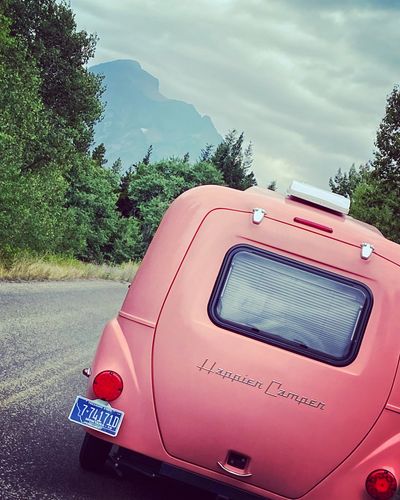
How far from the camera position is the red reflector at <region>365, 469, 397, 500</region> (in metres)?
4.27

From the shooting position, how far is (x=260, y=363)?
4.22 m

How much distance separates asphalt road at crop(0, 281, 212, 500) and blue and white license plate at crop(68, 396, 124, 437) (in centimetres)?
53

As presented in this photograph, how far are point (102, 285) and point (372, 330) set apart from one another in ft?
57.8

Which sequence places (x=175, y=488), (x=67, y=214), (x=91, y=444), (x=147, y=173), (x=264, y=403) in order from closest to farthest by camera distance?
1. (x=264, y=403)
2. (x=91, y=444)
3. (x=175, y=488)
4. (x=67, y=214)
5. (x=147, y=173)

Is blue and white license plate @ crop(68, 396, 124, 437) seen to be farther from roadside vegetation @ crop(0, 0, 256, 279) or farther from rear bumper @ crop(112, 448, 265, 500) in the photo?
roadside vegetation @ crop(0, 0, 256, 279)

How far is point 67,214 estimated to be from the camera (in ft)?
97.7

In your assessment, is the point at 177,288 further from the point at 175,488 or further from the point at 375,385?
the point at 175,488

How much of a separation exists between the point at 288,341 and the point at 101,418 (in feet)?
4.05

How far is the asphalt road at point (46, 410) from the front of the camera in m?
4.68

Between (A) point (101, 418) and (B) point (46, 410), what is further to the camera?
(B) point (46, 410)

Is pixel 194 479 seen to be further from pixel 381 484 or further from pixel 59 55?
pixel 59 55

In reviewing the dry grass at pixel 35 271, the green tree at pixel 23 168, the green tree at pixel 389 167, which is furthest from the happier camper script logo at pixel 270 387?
the green tree at pixel 389 167

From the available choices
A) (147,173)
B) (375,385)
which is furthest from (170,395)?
(147,173)

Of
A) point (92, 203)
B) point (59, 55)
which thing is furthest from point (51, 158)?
point (92, 203)
